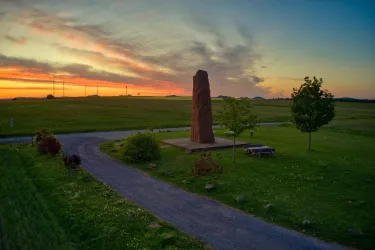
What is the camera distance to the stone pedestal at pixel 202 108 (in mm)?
31703

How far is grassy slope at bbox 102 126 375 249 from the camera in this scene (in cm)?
1353

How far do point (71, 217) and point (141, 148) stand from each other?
1236 cm

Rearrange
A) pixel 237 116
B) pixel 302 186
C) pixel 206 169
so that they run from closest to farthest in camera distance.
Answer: pixel 302 186 < pixel 206 169 < pixel 237 116

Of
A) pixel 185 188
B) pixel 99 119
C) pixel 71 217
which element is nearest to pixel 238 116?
pixel 185 188

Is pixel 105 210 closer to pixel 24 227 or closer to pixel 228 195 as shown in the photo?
pixel 24 227

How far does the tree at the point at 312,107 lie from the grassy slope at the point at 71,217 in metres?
22.4

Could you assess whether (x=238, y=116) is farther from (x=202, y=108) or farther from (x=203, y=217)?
(x=203, y=217)

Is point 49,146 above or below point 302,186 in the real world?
above

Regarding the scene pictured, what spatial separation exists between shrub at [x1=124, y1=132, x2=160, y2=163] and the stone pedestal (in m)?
6.76

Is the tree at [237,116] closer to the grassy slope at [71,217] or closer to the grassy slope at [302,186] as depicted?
the grassy slope at [302,186]

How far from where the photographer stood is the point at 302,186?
61.7ft

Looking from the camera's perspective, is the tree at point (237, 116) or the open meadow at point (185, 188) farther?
the tree at point (237, 116)

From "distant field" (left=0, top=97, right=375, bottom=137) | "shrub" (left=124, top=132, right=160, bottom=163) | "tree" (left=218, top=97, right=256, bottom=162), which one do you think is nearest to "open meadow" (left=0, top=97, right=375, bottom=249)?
"shrub" (left=124, top=132, right=160, bottom=163)

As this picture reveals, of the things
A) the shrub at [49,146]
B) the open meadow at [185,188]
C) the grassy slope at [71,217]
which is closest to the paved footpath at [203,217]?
the open meadow at [185,188]
